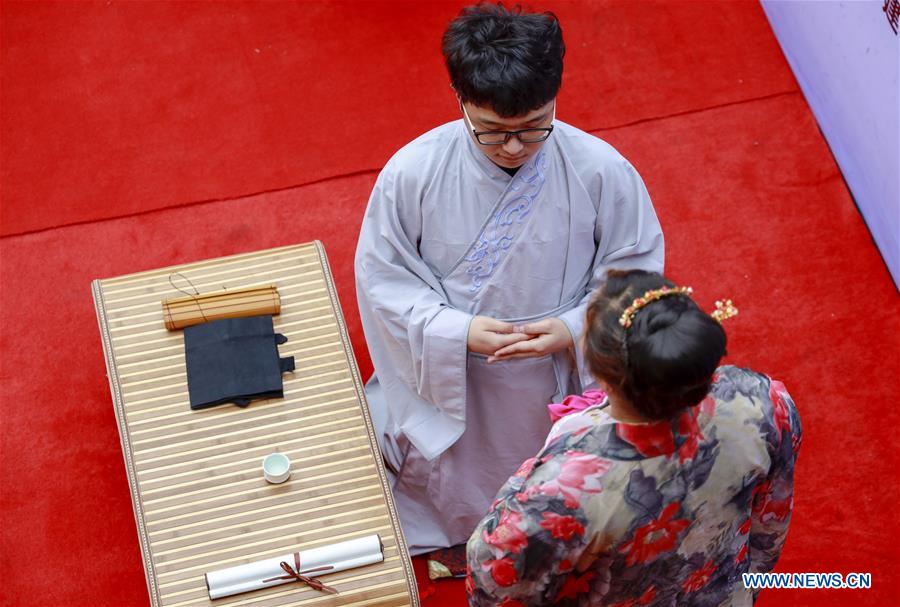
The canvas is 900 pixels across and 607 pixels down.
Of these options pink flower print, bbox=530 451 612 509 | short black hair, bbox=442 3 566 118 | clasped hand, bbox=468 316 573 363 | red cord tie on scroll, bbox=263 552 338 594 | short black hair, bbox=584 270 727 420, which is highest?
short black hair, bbox=442 3 566 118

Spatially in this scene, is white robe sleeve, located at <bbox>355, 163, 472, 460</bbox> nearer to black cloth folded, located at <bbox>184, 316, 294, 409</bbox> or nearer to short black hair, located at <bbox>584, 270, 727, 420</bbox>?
black cloth folded, located at <bbox>184, 316, 294, 409</bbox>

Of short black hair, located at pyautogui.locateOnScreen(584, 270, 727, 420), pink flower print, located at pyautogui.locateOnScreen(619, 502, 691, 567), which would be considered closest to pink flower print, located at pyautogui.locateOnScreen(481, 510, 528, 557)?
pink flower print, located at pyautogui.locateOnScreen(619, 502, 691, 567)

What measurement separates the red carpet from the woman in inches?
46.9

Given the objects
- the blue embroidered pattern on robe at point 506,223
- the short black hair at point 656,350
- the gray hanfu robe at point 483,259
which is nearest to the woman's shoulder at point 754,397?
the short black hair at point 656,350

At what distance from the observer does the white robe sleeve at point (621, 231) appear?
2439mm

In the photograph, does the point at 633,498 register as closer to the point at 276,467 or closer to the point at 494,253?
the point at 494,253

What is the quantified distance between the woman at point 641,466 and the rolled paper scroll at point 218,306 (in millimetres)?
1286

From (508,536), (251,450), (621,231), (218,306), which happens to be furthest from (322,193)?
(508,536)

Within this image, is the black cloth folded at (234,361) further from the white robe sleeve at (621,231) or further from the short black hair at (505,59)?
the short black hair at (505,59)

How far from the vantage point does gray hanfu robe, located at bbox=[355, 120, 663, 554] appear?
243cm

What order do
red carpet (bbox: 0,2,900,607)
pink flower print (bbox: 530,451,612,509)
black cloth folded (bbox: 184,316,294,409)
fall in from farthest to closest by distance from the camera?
red carpet (bbox: 0,2,900,607), black cloth folded (bbox: 184,316,294,409), pink flower print (bbox: 530,451,612,509)

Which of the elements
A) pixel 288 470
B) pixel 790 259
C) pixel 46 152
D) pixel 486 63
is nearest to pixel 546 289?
pixel 486 63

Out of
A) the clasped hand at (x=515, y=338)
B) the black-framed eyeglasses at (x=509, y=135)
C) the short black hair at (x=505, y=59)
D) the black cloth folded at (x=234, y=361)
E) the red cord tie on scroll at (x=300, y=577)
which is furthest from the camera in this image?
the black cloth folded at (x=234, y=361)

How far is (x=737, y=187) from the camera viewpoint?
12.5 ft
